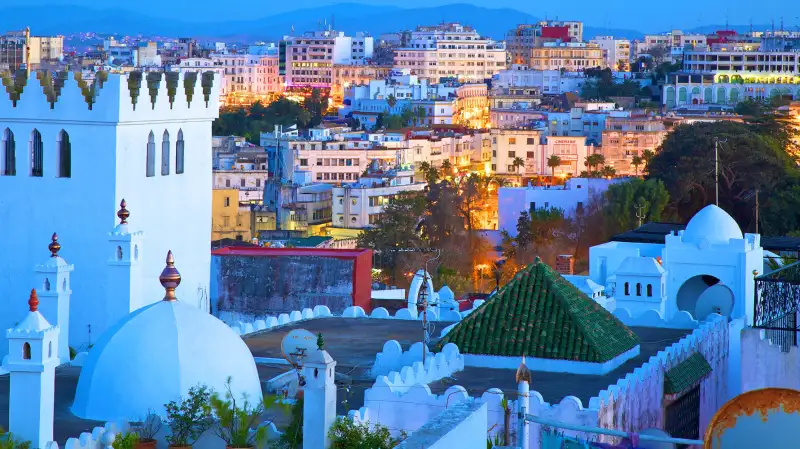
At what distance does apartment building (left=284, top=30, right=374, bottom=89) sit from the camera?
500 ft

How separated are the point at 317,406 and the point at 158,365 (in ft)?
5.66

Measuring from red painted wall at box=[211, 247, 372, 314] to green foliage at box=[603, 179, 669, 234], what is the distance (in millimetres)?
24375

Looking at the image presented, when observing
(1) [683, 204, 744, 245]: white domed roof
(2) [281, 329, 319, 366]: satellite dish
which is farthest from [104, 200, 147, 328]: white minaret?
(1) [683, 204, 744, 245]: white domed roof

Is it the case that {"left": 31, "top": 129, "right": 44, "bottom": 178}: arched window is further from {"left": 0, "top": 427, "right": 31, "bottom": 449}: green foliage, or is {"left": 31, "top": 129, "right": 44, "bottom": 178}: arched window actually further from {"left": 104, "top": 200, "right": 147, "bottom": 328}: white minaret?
{"left": 0, "top": 427, "right": 31, "bottom": 449}: green foliage

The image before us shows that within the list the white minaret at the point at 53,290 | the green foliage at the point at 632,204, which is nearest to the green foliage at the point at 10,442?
the white minaret at the point at 53,290

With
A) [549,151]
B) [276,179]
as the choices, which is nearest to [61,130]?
→ [276,179]

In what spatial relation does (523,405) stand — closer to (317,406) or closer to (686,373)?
(317,406)

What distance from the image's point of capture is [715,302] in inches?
A: 930

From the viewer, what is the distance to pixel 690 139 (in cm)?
5953

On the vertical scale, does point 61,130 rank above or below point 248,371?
above

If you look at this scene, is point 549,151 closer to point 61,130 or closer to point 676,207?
point 676,207

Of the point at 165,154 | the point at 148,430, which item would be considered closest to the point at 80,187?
Answer: the point at 165,154

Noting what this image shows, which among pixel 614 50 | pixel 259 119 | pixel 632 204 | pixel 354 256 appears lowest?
pixel 354 256

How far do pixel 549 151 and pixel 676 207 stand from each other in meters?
41.3
